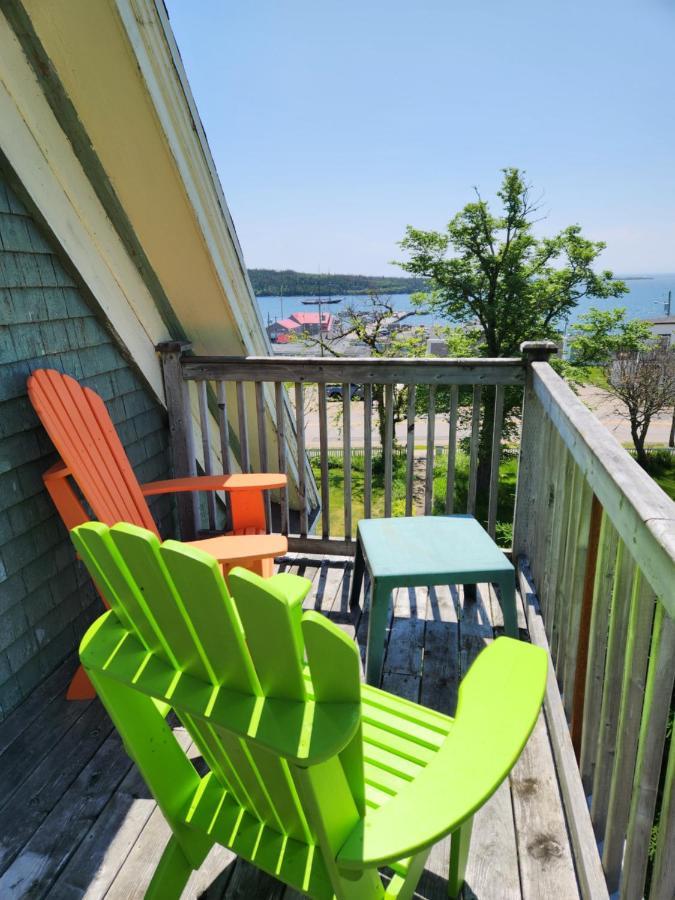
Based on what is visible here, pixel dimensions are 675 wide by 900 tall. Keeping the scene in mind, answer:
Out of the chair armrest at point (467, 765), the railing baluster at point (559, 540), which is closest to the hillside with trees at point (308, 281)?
the railing baluster at point (559, 540)

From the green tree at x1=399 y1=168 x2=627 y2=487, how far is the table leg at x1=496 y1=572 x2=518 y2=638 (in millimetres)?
11869

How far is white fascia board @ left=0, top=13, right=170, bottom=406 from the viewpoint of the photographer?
1.98 meters

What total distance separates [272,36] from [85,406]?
8287 millimetres

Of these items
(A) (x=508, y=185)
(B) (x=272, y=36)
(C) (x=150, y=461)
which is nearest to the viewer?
(C) (x=150, y=461)

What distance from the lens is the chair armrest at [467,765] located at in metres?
0.82

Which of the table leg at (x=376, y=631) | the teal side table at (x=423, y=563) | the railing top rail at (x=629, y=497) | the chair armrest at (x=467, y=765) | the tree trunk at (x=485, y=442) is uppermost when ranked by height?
the railing top rail at (x=629, y=497)

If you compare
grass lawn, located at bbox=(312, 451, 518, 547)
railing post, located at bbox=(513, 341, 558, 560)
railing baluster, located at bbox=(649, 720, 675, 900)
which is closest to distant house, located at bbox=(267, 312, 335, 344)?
grass lawn, located at bbox=(312, 451, 518, 547)

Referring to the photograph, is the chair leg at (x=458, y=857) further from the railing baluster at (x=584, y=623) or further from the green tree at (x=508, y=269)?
the green tree at (x=508, y=269)

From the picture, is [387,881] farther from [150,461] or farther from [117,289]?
[117,289]

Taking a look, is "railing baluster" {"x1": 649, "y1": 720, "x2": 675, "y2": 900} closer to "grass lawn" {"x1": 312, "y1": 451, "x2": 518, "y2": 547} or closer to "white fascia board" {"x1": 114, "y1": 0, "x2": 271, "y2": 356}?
"white fascia board" {"x1": 114, "y1": 0, "x2": 271, "y2": 356}

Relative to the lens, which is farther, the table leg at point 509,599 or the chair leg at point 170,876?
the table leg at point 509,599

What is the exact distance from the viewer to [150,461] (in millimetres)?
3033

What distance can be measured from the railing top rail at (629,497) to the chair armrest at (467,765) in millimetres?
332

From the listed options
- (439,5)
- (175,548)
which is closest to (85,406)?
(175,548)
